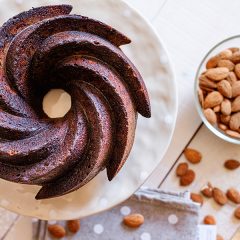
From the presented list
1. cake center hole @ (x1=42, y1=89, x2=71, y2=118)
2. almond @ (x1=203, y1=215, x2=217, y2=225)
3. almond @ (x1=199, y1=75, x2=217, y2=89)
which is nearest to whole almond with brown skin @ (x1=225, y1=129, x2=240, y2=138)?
almond @ (x1=199, y1=75, x2=217, y2=89)

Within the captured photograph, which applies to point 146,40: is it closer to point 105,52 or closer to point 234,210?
point 105,52

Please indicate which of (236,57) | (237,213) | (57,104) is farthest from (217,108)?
(57,104)

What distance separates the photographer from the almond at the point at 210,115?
123 cm

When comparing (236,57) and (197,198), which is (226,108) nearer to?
(236,57)

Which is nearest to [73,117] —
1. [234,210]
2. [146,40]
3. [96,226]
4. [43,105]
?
[43,105]

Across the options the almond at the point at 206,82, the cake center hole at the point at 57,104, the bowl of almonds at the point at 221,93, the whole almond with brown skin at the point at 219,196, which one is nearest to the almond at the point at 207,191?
the whole almond with brown skin at the point at 219,196

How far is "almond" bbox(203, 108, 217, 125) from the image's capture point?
123 cm

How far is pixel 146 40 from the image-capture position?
113 cm

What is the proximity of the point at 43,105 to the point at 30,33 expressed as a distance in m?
0.15

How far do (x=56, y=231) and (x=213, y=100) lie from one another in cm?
46

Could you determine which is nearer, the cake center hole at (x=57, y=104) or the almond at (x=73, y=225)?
the cake center hole at (x=57, y=104)

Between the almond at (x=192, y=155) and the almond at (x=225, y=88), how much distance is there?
151 millimetres

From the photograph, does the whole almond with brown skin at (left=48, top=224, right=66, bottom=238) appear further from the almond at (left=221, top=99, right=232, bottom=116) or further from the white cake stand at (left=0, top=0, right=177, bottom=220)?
the almond at (left=221, top=99, right=232, bottom=116)

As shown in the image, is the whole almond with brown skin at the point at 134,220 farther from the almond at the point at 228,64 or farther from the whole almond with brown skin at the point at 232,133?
the almond at the point at 228,64
